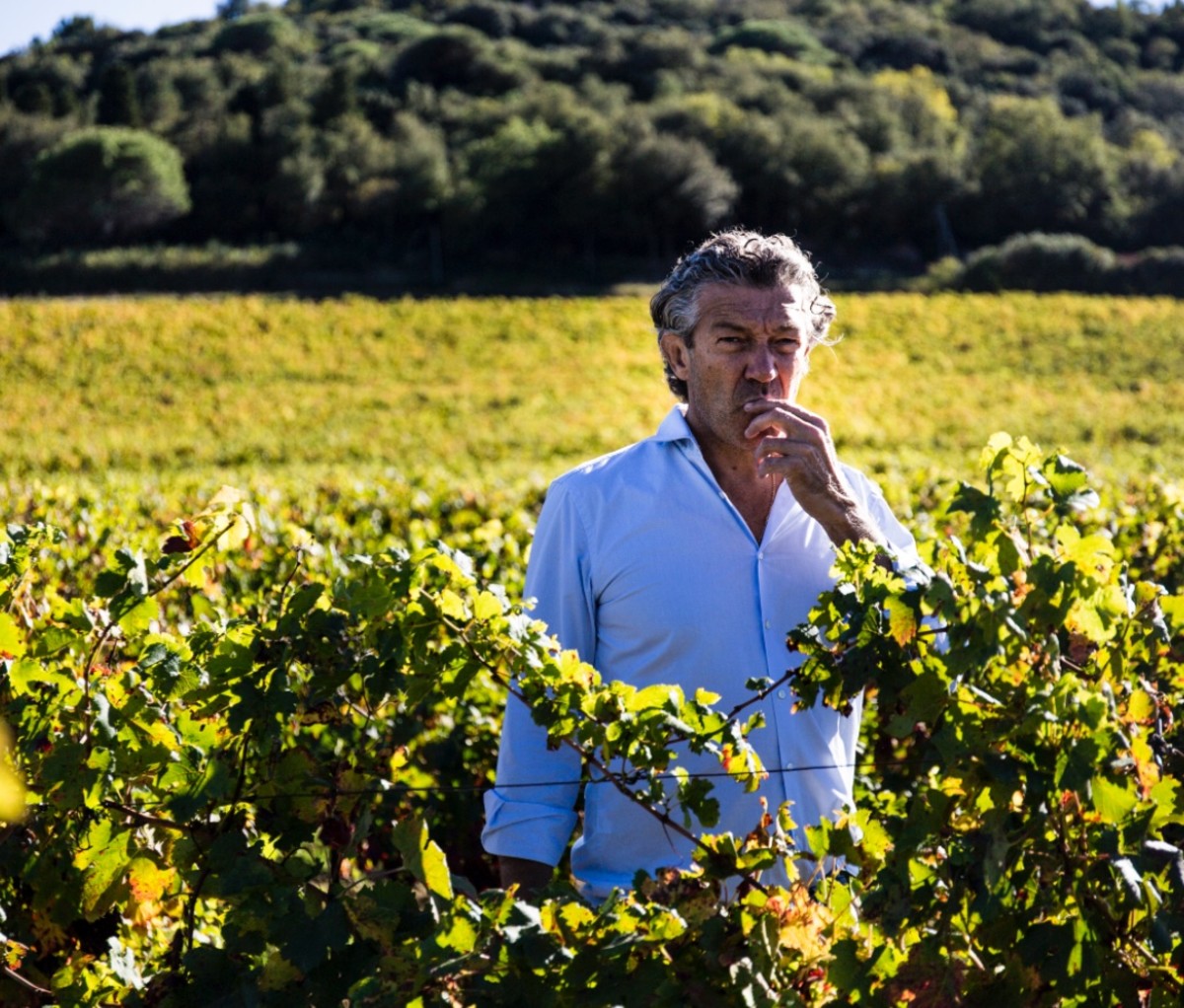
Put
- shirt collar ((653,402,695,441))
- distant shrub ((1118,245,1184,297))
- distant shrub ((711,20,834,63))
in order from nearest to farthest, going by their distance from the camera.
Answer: shirt collar ((653,402,695,441)), distant shrub ((1118,245,1184,297)), distant shrub ((711,20,834,63))

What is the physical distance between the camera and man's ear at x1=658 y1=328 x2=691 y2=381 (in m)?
2.72

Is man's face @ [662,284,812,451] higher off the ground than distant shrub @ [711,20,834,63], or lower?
lower

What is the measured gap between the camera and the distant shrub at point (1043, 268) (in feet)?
165

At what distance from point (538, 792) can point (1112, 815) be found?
1.12 metres

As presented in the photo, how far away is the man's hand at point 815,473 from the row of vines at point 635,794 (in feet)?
1.33

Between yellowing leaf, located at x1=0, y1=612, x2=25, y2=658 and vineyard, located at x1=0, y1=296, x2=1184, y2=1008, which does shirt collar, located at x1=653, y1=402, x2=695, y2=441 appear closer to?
vineyard, located at x1=0, y1=296, x2=1184, y2=1008

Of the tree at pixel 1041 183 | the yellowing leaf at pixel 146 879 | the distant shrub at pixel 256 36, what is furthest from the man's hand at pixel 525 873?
the distant shrub at pixel 256 36

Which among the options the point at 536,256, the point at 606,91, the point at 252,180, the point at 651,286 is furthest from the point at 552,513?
the point at 606,91

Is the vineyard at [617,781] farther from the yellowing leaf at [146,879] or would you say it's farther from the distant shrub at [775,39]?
the distant shrub at [775,39]

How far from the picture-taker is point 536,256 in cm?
5747

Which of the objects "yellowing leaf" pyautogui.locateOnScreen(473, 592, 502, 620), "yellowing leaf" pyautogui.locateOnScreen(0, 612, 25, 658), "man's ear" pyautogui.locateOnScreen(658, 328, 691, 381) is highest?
"man's ear" pyautogui.locateOnScreen(658, 328, 691, 381)

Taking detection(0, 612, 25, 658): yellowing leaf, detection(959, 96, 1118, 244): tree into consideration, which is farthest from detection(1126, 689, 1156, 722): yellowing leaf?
detection(959, 96, 1118, 244): tree

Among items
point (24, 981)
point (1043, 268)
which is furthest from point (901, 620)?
point (1043, 268)

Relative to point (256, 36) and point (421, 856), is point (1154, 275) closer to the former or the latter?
point (421, 856)
